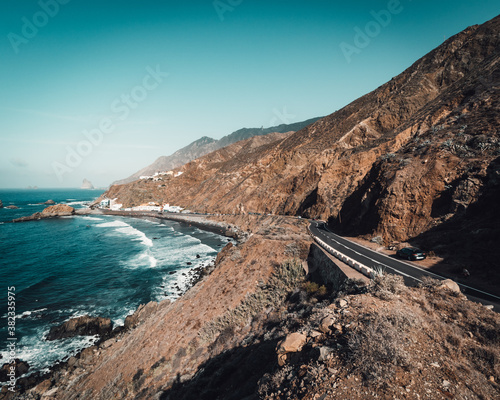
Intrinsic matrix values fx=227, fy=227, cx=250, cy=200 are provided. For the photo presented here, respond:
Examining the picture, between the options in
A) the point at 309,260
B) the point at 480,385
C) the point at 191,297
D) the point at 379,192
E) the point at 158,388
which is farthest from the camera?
the point at 379,192

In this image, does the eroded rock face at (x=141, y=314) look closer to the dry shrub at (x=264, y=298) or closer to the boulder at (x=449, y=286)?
the dry shrub at (x=264, y=298)

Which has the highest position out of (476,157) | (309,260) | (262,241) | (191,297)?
(476,157)

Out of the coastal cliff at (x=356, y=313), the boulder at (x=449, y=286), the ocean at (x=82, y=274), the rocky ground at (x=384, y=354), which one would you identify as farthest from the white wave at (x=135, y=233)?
the boulder at (x=449, y=286)

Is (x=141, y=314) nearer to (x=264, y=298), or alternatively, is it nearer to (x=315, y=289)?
(x=264, y=298)

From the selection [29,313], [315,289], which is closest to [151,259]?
[29,313]

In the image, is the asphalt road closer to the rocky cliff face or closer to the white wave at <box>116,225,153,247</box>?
the rocky cliff face

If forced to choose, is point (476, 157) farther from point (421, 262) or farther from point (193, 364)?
point (193, 364)

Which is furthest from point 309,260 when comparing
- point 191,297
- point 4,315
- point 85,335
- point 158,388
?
point 4,315
